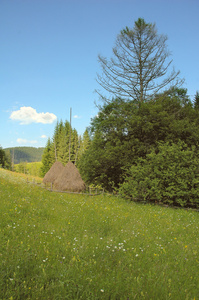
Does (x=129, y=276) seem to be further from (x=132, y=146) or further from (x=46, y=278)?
(x=132, y=146)

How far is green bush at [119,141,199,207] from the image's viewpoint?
1432 cm

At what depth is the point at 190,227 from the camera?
8.82 m

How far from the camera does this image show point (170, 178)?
14734 millimetres

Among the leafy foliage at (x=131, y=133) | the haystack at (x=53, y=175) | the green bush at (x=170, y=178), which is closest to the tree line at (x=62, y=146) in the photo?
the haystack at (x=53, y=175)

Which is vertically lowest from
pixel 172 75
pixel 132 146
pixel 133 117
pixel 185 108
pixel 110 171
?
pixel 110 171

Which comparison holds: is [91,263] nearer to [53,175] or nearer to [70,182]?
[70,182]

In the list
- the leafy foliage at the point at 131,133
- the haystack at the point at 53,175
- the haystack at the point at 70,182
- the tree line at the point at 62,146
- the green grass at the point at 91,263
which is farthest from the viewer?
the tree line at the point at 62,146

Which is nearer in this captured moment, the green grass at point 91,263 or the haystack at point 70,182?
the green grass at point 91,263

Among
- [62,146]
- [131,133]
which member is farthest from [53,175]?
[62,146]

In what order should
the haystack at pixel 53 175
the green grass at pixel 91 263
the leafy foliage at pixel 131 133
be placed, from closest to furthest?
the green grass at pixel 91 263, the leafy foliage at pixel 131 133, the haystack at pixel 53 175

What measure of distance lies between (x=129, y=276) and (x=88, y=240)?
1868mm

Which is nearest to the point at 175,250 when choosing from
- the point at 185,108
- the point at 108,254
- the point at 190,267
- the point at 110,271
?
the point at 190,267

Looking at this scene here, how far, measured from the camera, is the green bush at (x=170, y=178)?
564 inches

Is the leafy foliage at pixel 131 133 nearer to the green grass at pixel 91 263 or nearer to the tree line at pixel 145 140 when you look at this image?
the tree line at pixel 145 140
